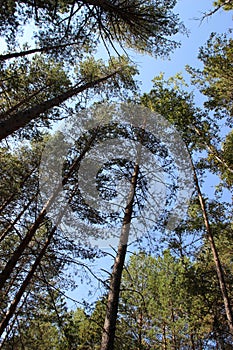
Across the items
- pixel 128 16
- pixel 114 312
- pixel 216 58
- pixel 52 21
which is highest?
pixel 216 58

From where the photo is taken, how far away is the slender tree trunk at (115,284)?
5.35 meters

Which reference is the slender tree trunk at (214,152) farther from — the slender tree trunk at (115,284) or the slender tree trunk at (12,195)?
the slender tree trunk at (12,195)

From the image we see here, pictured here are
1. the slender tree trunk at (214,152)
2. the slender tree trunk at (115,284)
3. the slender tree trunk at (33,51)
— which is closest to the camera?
the slender tree trunk at (115,284)

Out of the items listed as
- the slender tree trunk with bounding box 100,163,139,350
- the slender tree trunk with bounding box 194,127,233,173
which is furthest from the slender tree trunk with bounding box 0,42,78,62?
the slender tree trunk with bounding box 194,127,233,173

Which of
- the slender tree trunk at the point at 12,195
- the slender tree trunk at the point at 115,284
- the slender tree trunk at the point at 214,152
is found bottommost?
the slender tree trunk at the point at 115,284

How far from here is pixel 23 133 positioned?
319 inches

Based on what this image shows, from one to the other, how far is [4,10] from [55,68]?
8.22 ft

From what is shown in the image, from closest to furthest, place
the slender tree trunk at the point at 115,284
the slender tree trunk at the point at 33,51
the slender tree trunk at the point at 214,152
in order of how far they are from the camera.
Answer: the slender tree trunk at the point at 115,284
the slender tree trunk at the point at 33,51
the slender tree trunk at the point at 214,152

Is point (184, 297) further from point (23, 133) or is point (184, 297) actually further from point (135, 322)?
point (23, 133)

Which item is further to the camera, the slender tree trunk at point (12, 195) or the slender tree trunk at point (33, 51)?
the slender tree trunk at point (12, 195)

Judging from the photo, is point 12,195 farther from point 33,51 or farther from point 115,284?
point 115,284

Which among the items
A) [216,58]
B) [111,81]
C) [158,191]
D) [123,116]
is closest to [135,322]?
[158,191]

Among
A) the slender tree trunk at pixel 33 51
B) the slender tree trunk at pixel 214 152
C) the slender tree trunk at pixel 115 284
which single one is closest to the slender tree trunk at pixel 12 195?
the slender tree trunk at pixel 115 284

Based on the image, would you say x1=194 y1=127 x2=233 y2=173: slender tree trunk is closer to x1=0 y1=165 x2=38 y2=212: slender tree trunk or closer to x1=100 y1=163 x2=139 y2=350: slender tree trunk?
x1=100 y1=163 x2=139 y2=350: slender tree trunk
